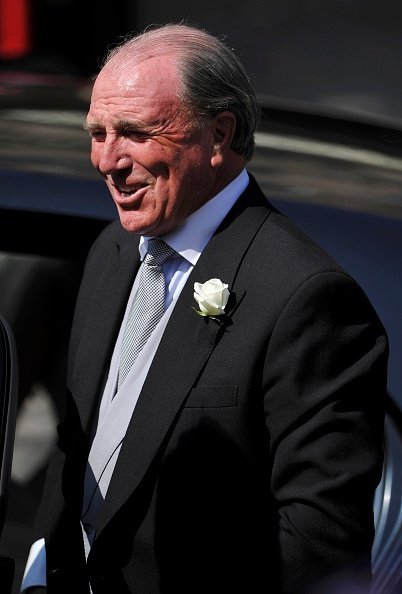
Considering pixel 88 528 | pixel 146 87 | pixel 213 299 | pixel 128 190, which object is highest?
pixel 146 87

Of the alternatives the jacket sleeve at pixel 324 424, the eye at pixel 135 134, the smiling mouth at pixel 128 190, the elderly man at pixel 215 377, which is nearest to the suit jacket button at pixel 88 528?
the elderly man at pixel 215 377

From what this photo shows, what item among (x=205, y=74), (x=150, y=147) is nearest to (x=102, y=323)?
(x=150, y=147)

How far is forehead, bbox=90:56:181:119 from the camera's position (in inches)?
80.7

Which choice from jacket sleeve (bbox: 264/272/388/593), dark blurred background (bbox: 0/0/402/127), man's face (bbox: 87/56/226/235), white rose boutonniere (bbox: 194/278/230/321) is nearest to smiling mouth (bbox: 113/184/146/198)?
man's face (bbox: 87/56/226/235)

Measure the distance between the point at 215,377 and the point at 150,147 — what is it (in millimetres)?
425

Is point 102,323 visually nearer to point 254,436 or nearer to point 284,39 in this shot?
point 254,436

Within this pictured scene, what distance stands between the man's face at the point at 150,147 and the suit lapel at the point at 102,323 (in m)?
0.27

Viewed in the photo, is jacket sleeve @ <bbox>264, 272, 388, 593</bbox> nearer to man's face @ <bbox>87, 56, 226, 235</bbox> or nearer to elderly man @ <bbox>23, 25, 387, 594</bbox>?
elderly man @ <bbox>23, 25, 387, 594</bbox>

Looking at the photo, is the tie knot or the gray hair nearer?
the gray hair

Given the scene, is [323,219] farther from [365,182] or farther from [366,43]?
[366,43]

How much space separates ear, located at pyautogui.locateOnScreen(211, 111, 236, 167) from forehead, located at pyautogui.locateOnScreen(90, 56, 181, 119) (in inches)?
3.4

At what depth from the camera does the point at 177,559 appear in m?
2.05

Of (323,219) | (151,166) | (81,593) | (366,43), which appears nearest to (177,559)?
(81,593)

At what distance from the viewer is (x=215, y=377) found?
6.64 ft
